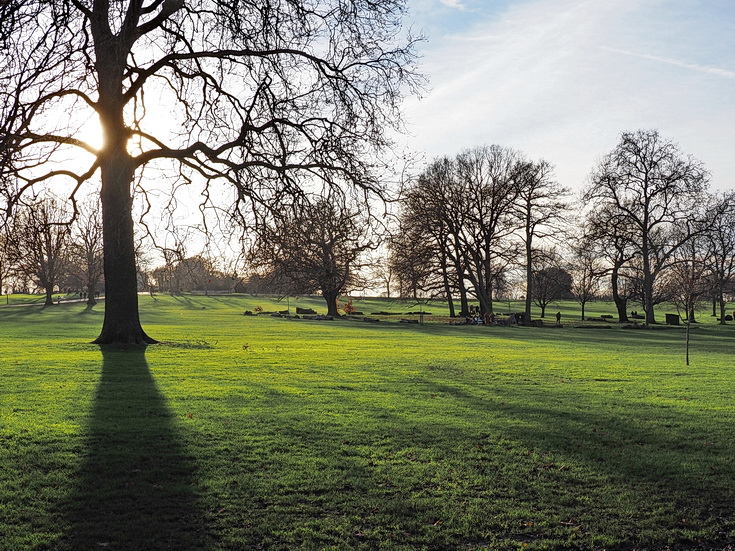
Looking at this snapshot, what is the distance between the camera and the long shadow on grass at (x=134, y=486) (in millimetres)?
5375

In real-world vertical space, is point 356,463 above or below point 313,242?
below

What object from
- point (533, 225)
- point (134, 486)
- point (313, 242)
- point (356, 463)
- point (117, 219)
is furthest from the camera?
point (533, 225)

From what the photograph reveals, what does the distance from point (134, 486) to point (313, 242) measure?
8.90m

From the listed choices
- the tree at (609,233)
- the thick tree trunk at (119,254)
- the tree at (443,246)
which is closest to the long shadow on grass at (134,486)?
the thick tree trunk at (119,254)

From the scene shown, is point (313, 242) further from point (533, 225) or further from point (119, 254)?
point (533, 225)

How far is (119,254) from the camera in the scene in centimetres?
1866

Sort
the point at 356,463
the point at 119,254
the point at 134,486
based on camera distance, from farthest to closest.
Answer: the point at 119,254 < the point at 356,463 < the point at 134,486

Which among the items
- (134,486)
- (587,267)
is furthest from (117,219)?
(587,267)

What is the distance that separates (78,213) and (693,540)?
707 inches

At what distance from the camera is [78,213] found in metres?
18.6

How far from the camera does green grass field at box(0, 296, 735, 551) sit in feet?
18.5

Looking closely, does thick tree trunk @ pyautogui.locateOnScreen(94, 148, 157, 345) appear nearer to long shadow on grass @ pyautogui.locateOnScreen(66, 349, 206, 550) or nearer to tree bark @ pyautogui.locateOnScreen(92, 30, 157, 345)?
tree bark @ pyautogui.locateOnScreen(92, 30, 157, 345)

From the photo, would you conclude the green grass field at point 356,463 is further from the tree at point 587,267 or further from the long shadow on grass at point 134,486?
the tree at point 587,267

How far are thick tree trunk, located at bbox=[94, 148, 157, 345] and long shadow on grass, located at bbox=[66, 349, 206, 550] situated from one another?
29.1 ft
